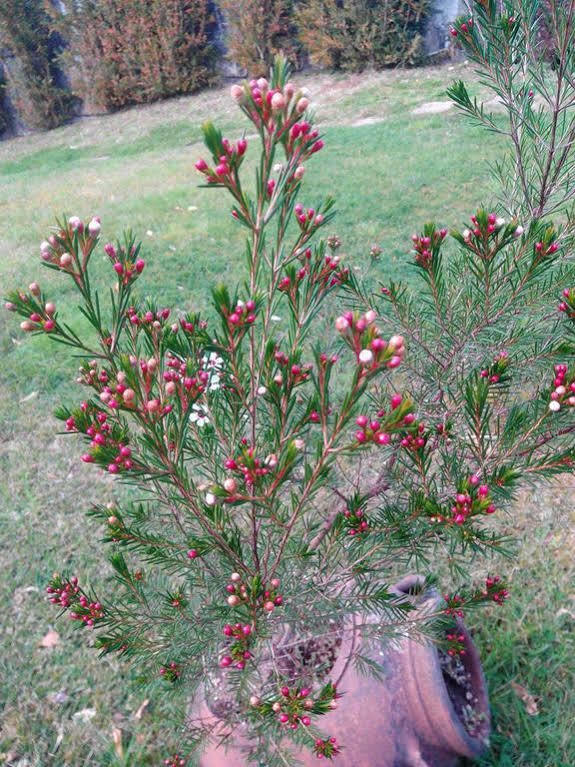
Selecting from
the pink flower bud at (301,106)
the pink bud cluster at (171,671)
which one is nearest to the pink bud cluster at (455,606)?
the pink bud cluster at (171,671)

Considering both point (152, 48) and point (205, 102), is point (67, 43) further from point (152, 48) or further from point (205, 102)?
point (205, 102)

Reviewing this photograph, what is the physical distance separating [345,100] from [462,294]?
1152 cm

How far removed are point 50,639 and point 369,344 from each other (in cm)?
270

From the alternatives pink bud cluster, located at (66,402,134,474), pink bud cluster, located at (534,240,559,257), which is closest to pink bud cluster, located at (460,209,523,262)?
pink bud cluster, located at (534,240,559,257)

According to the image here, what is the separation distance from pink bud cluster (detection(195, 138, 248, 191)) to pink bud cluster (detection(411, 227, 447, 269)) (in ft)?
2.07

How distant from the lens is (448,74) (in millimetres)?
11641

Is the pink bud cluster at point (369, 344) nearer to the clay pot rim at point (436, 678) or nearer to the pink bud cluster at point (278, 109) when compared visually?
the pink bud cluster at point (278, 109)

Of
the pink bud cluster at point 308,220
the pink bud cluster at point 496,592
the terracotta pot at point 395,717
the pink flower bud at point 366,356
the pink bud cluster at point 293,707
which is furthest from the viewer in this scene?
the terracotta pot at point 395,717

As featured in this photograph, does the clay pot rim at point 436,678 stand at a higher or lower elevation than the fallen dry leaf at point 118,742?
higher

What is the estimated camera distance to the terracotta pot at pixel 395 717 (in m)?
1.81

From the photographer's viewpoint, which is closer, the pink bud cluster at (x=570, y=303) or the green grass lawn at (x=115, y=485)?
the pink bud cluster at (x=570, y=303)

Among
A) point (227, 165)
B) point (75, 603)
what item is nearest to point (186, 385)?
point (227, 165)

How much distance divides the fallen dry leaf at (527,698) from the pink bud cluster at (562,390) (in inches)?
71.4

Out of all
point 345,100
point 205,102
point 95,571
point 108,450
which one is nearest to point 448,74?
point 345,100
